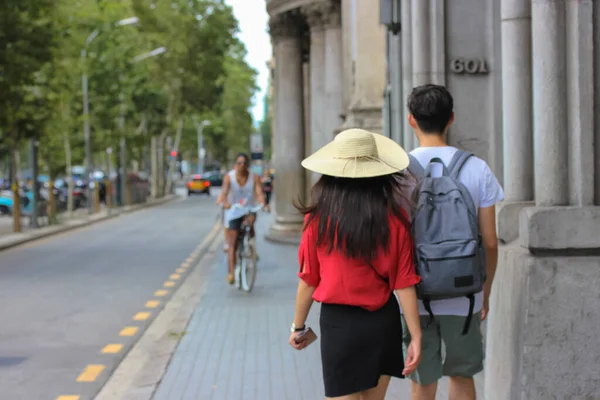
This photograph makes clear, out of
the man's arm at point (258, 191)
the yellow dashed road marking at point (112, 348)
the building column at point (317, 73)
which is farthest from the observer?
the building column at point (317, 73)

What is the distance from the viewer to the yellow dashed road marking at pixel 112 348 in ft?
27.5

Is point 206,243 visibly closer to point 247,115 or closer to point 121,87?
point 121,87

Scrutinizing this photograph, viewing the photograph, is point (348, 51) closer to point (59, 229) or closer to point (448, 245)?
point (59, 229)

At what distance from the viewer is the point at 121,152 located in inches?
1742

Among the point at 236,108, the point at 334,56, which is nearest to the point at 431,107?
the point at 334,56

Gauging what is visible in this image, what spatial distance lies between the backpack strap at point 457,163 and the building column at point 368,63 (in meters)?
11.8

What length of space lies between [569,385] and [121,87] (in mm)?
37226

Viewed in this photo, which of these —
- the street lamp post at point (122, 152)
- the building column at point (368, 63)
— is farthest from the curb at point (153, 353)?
the street lamp post at point (122, 152)

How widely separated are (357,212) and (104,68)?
35785mm

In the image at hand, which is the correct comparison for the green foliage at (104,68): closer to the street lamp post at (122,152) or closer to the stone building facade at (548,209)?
the street lamp post at (122,152)

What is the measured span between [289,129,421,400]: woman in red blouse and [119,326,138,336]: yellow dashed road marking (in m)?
5.74

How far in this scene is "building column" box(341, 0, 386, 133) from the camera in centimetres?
1591

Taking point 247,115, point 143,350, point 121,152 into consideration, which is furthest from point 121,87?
point 247,115

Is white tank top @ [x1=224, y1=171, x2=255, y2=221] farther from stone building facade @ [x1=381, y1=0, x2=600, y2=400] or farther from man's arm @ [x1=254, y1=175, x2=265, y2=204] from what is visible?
stone building facade @ [x1=381, y1=0, x2=600, y2=400]
